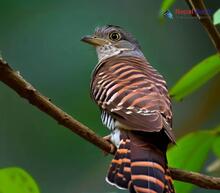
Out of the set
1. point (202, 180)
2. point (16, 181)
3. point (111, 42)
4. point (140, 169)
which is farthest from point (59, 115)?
point (111, 42)

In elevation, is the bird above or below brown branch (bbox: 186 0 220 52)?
below

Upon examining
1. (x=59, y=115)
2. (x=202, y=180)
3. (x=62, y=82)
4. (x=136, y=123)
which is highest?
(x=62, y=82)

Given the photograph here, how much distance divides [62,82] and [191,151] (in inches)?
96.1

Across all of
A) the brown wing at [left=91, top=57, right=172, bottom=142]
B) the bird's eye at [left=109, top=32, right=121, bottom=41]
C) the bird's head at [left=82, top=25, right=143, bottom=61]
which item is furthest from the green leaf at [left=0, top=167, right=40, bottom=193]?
the bird's eye at [left=109, top=32, right=121, bottom=41]

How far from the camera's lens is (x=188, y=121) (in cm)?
436

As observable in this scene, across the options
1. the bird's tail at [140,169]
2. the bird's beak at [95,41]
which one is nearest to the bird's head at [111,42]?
the bird's beak at [95,41]

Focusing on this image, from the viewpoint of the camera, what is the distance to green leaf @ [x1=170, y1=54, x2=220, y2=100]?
224 centimetres

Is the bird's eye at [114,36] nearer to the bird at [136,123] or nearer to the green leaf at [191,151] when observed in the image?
the bird at [136,123]

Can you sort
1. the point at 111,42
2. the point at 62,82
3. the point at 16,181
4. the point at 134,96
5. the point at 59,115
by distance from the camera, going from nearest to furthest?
the point at 16,181 < the point at 59,115 < the point at 134,96 < the point at 111,42 < the point at 62,82

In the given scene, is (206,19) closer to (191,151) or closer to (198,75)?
(198,75)

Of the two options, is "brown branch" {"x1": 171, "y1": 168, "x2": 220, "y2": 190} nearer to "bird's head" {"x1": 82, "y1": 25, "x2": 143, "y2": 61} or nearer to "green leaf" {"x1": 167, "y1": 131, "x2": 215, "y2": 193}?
"green leaf" {"x1": 167, "y1": 131, "x2": 215, "y2": 193}

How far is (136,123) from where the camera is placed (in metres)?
2.25

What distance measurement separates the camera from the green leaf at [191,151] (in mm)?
2240

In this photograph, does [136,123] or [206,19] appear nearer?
[206,19]
